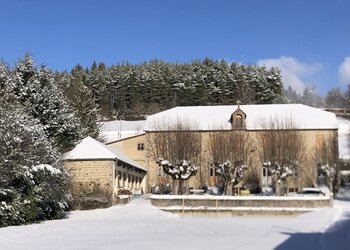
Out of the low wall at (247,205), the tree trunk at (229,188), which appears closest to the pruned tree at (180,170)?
the tree trunk at (229,188)

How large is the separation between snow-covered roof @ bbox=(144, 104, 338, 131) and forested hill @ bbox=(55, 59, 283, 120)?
17.9 m

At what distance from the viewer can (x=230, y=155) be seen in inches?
1702

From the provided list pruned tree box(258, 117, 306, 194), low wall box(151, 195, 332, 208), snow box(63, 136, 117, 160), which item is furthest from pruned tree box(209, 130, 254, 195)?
snow box(63, 136, 117, 160)

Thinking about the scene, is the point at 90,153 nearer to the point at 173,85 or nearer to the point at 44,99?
the point at 44,99

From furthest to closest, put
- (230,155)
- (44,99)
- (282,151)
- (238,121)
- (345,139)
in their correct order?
(238,121) → (230,155) → (282,151) → (44,99) → (345,139)

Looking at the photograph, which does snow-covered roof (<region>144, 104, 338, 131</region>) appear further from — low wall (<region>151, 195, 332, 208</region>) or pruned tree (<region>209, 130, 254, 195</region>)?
low wall (<region>151, 195, 332, 208</region>)

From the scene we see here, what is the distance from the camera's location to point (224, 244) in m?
14.9

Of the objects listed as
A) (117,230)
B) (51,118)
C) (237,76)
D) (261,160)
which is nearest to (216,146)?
(261,160)

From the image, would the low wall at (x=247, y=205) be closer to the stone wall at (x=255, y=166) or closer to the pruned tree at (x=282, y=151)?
the pruned tree at (x=282, y=151)

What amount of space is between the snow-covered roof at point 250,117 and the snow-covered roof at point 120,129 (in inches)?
642

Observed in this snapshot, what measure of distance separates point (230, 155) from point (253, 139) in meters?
4.42

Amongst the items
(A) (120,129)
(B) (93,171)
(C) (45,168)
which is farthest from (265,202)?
(A) (120,129)

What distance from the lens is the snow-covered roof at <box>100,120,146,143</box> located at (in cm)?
6750

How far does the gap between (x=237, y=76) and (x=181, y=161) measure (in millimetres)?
38396
